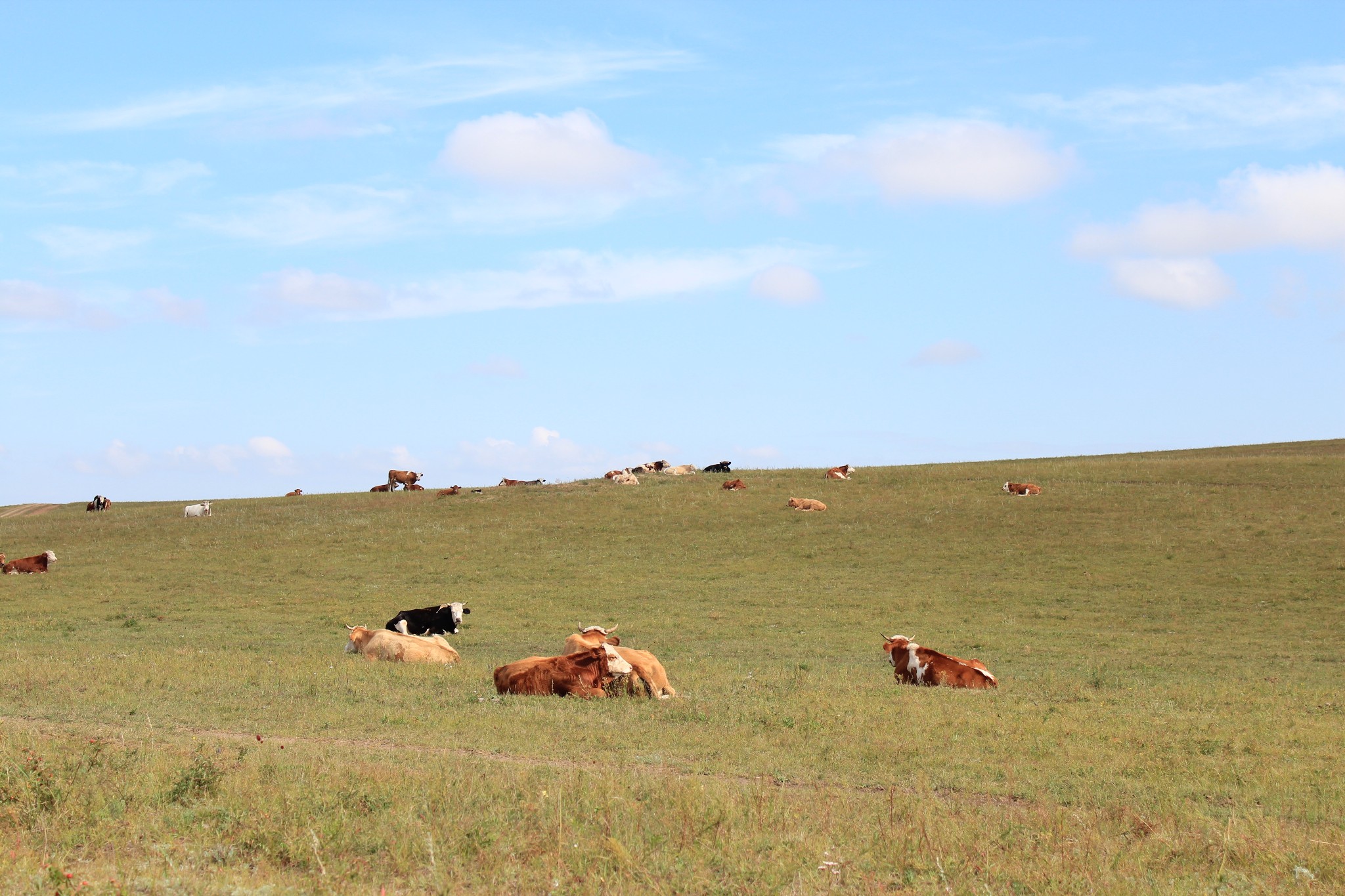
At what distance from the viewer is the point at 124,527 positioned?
47.1 metres

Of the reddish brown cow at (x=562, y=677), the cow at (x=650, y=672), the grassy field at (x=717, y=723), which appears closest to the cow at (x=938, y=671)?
the grassy field at (x=717, y=723)

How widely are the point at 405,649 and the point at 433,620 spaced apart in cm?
522

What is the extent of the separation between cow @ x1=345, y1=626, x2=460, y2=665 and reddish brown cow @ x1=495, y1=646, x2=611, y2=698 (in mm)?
3864

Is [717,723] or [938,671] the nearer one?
[717,723]

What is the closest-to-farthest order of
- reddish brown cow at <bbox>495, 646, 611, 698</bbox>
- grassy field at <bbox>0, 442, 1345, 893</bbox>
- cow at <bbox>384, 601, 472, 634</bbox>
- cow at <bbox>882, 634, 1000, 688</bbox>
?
grassy field at <bbox>0, 442, 1345, 893</bbox> → reddish brown cow at <bbox>495, 646, 611, 698</bbox> → cow at <bbox>882, 634, 1000, 688</bbox> → cow at <bbox>384, 601, 472, 634</bbox>

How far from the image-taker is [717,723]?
42.8 feet

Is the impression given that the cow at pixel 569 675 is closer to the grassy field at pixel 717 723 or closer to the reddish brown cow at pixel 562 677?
the reddish brown cow at pixel 562 677

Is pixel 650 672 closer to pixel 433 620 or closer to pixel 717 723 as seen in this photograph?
pixel 717 723

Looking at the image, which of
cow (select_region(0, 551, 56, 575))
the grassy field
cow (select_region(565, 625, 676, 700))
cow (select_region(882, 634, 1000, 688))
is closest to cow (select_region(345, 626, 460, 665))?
the grassy field

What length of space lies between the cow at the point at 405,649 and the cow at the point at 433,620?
3952 mm

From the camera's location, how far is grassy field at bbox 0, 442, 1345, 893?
→ 24.1 feet

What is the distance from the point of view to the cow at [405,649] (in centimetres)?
1945

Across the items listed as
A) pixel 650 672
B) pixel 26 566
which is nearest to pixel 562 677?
pixel 650 672

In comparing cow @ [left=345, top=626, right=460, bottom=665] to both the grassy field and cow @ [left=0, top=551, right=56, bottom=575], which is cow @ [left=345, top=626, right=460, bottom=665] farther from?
cow @ [left=0, top=551, right=56, bottom=575]
